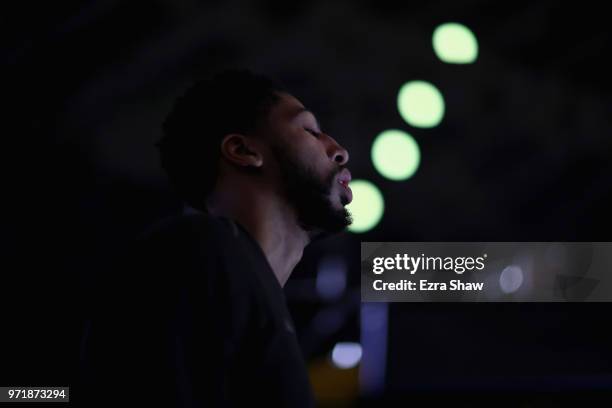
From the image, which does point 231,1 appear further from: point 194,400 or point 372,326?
point 194,400

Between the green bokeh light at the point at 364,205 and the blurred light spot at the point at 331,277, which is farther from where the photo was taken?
the blurred light spot at the point at 331,277

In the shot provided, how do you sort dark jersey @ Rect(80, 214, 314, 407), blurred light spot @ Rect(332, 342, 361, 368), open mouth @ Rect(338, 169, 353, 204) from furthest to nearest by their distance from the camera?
blurred light spot @ Rect(332, 342, 361, 368) < open mouth @ Rect(338, 169, 353, 204) < dark jersey @ Rect(80, 214, 314, 407)

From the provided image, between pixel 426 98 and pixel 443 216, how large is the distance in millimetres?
703

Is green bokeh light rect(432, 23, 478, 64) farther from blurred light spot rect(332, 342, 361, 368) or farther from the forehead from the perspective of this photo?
blurred light spot rect(332, 342, 361, 368)

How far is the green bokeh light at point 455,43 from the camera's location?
9.14 feet

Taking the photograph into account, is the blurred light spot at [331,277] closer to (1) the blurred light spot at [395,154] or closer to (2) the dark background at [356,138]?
(2) the dark background at [356,138]

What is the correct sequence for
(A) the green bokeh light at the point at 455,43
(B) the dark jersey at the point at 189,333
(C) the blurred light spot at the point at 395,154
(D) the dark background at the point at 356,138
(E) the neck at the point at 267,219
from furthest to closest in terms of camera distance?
(C) the blurred light spot at the point at 395,154 < (A) the green bokeh light at the point at 455,43 < (D) the dark background at the point at 356,138 < (E) the neck at the point at 267,219 < (B) the dark jersey at the point at 189,333

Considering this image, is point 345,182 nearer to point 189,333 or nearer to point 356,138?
point 189,333

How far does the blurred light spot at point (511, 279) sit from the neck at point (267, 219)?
203cm

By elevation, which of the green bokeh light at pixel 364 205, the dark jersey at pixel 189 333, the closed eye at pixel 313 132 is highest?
the green bokeh light at pixel 364 205

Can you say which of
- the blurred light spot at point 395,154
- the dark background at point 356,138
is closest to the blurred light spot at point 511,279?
the dark background at point 356,138

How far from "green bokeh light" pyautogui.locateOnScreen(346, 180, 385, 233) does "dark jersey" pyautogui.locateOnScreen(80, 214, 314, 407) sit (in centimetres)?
213

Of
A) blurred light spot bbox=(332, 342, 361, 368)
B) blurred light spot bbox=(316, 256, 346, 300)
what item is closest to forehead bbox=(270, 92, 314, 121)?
blurred light spot bbox=(316, 256, 346, 300)

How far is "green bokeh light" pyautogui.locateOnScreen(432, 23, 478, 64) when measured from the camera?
2.79 metres
